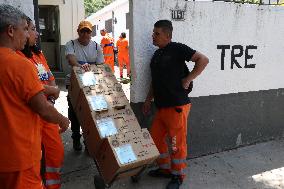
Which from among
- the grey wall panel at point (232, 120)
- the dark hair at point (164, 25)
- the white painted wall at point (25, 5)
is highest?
the white painted wall at point (25, 5)

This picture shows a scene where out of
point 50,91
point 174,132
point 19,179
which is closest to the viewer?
point 19,179

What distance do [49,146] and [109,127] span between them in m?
0.62

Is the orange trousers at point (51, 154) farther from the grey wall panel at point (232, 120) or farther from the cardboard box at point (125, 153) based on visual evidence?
the grey wall panel at point (232, 120)

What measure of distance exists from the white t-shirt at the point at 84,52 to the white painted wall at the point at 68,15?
6458 millimetres

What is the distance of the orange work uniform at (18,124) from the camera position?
1.91m

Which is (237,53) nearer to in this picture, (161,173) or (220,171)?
(220,171)

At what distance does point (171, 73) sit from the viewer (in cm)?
357

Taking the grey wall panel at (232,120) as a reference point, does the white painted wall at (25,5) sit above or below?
above

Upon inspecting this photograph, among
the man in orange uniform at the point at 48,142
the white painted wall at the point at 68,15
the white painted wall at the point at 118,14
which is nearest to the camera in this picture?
the man in orange uniform at the point at 48,142

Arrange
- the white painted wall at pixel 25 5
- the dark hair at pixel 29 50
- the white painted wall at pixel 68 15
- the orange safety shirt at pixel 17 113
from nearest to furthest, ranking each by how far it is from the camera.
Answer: the orange safety shirt at pixel 17 113
the dark hair at pixel 29 50
the white painted wall at pixel 25 5
the white painted wall at pixel 68 15

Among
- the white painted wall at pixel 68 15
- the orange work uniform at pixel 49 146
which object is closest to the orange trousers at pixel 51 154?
the orange work uniform at pixel 49 146

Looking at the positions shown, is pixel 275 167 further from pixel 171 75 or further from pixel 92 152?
pixel 92 152

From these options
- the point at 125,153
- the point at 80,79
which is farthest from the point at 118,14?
the point at 125,153

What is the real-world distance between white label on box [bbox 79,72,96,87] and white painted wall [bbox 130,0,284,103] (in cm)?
66
